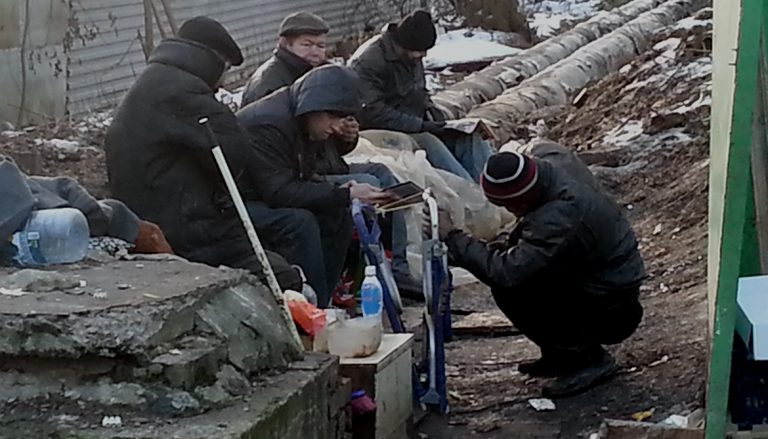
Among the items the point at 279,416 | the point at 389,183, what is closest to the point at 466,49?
the point at 389,183

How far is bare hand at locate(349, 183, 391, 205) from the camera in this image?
6.05 meters

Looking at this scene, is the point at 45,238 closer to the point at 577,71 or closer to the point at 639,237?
the point at 639,237

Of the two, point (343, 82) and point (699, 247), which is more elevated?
point (343, 82)

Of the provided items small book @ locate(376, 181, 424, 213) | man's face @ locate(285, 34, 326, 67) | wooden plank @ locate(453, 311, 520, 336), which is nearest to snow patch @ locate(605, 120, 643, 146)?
man's face @ locate(285, 34, 326, 67)

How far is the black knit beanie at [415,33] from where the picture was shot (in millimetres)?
8344

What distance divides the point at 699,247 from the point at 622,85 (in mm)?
5330

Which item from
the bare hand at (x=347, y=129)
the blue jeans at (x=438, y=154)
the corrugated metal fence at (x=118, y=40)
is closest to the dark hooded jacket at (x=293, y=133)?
the bare hand at (x=347, y=129)

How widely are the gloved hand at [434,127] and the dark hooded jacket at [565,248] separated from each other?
3.10 meters

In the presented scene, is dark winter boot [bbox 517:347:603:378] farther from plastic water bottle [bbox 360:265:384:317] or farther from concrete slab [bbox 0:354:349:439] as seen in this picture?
concrete slab [bbox 0:354:349:439]

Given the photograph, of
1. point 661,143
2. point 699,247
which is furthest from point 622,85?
point 699,247

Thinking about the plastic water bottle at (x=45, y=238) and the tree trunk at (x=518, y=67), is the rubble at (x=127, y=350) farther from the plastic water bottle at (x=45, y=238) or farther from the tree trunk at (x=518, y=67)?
the tree trunk at (x=518, y=67)

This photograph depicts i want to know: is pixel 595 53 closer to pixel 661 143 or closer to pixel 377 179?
pixel 661 143

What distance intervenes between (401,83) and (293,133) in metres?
2.59

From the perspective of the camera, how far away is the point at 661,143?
10.4 metres
